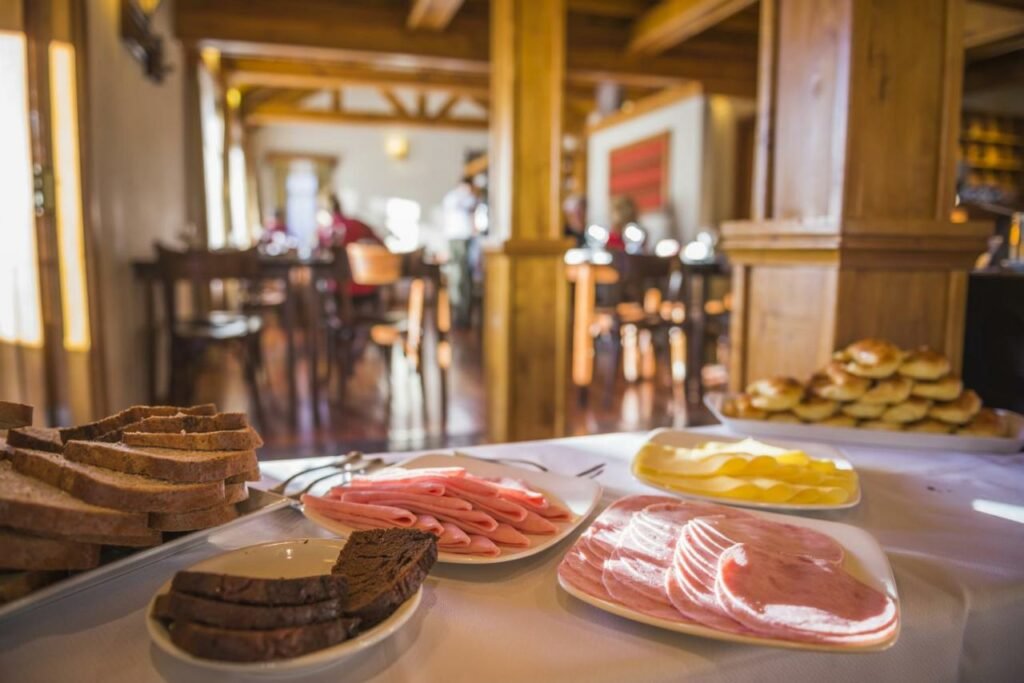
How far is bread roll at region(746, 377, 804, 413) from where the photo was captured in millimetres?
1252

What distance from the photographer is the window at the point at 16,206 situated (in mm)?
2844

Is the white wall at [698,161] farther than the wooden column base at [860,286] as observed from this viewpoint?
Yes

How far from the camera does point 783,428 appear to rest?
121cm

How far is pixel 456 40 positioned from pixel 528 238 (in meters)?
3.73

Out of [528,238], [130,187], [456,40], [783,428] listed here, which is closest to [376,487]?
[783,428]

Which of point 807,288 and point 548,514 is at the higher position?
point 807,288

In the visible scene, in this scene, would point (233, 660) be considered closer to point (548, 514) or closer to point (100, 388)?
point (548, 514)

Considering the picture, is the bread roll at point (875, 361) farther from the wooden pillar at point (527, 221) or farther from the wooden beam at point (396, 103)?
the wooden beam at point (396, 103)

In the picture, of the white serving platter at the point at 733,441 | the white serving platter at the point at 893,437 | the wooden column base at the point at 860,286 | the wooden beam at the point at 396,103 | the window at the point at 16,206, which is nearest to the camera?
the white serving platter at the point at 733,441

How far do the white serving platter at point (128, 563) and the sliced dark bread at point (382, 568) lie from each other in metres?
0.14

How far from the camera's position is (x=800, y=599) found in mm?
592

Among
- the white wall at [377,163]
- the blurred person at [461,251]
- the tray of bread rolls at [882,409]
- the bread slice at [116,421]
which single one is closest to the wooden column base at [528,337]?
the tray of bread rolls at [882,409]

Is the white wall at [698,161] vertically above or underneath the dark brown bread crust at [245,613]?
above

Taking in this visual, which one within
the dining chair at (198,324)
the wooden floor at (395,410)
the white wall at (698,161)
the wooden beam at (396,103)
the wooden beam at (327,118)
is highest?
the wooden beam at (396,103)
